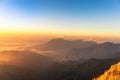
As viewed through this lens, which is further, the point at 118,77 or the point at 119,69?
the point at 119,69

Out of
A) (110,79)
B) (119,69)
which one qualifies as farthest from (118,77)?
(119,69)

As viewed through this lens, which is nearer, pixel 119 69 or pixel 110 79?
pixel 110 79

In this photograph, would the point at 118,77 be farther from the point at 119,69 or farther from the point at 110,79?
the point at 119,69
